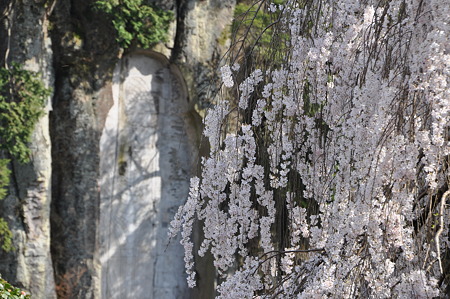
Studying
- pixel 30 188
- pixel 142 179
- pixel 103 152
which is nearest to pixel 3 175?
pixel 30 188

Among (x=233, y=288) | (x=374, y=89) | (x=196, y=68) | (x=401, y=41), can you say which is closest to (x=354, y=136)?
(x=374, y=89)

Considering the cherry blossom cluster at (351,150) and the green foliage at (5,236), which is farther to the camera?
the green foliage at (5,236)

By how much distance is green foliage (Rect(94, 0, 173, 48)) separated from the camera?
5.80 metres

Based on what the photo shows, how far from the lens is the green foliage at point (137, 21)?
580 cm

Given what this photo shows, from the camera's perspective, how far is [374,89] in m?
2.30

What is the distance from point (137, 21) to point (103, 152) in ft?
3.29

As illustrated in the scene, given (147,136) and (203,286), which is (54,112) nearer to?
(147,136)

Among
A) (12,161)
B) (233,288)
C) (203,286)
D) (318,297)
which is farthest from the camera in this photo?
(203,286)

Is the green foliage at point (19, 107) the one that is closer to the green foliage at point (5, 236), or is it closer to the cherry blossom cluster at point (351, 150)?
the green foliage at point (5, 236)

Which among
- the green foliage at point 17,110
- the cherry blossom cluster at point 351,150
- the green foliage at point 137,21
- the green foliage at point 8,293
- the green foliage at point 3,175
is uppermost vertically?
the green foliage at point 137,21

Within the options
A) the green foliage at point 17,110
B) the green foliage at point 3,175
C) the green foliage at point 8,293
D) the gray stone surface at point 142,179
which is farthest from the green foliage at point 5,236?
the green foliage at point 8,293

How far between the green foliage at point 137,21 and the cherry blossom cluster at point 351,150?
2.89 m

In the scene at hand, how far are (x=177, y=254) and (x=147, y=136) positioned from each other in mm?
951

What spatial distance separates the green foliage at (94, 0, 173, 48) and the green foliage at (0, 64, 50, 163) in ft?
2.28
